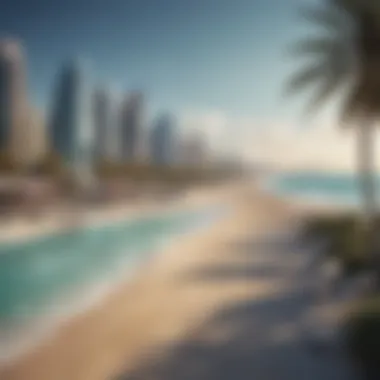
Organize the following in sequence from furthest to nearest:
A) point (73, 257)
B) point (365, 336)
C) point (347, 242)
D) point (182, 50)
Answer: point (73, 257), point (182, 50), point (347, 242), point (365, 336)

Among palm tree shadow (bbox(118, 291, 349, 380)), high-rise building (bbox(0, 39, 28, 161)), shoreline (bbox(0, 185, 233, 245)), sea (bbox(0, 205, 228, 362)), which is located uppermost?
high-rise building (bbox(0, 39, 28, 161))

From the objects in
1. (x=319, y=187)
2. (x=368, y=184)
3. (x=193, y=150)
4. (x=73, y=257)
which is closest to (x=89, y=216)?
(x=73, y=257)

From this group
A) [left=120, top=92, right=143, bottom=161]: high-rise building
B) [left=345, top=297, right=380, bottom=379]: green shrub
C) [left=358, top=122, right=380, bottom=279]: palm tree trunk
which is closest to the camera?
[left=345, top=297, right=380, bottom=379]: green shrub

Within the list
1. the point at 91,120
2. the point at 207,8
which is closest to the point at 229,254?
the point at 91,120

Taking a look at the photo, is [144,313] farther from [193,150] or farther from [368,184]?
[368,184]

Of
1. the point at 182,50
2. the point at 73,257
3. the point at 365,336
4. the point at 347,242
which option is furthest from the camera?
the point at 73,257

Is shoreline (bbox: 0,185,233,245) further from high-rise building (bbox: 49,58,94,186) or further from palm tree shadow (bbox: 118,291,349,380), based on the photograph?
palm tree shadow (bbox: 118,291,349,380)

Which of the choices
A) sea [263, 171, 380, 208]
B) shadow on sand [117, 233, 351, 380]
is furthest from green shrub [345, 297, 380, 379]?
sea [263, 171, 380, 208]
